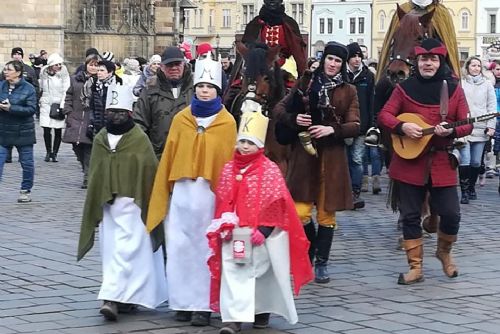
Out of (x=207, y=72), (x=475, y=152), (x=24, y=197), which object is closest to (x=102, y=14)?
(x=475, y=152)

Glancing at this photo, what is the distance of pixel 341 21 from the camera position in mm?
101750

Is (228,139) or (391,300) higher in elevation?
(228,139)

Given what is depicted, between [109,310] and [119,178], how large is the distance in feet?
3.15

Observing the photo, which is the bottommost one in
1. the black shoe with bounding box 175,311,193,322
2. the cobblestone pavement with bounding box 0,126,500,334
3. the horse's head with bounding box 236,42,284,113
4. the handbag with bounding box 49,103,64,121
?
the cobblestone pavement with bounding box 0,126,500,334

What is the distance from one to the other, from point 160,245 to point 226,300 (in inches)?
36.3

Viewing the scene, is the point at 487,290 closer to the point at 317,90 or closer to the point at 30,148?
the point at 317,90

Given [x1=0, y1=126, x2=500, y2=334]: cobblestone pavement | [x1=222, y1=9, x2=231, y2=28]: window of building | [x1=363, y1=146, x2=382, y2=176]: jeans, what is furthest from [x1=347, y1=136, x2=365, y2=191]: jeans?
[x1=222, y1=9, x2=231, y2=28]: window of building

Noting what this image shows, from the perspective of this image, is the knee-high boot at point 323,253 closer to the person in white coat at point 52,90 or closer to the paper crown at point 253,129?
the paper crown at point 253,129

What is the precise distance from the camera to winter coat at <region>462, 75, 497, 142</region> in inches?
642

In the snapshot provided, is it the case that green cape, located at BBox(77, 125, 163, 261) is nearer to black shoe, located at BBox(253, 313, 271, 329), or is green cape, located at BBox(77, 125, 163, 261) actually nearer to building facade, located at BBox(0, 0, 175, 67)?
black shoe, located at BBox(253, 313, 271, 329)

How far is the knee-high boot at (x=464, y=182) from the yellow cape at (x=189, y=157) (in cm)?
808

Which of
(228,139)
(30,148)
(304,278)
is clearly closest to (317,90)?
(228,139)

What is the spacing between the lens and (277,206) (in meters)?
7.91

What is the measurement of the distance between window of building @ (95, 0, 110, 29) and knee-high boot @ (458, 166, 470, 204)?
36.0 metres
